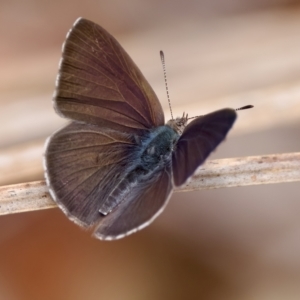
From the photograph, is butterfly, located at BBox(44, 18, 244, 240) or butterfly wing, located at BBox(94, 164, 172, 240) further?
butterfly, located at BBox(44, 18, 244, 240)

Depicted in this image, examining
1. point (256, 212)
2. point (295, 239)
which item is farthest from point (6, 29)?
point (295, 239)

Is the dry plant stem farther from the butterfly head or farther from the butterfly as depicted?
the butterfly head

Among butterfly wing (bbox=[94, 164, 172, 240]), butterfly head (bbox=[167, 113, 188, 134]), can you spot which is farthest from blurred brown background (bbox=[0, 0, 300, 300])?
butterfly wing (bbox=[94, 164, 172, 240])

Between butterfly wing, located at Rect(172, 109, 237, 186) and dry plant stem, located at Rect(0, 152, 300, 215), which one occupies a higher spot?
butterfly wing, located at Rect(172, 109, 237, 186)

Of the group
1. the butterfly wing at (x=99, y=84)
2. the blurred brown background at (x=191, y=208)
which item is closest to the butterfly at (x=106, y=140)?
the butterfly wing at (x=99, y=84)

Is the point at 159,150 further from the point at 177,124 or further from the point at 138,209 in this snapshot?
the point at 138,209

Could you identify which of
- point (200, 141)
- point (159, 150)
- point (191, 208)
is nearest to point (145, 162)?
point (159, 150)
